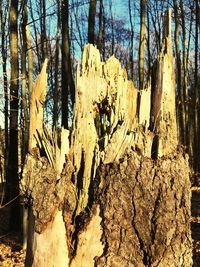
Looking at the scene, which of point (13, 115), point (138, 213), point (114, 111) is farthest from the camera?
point (13, 115)

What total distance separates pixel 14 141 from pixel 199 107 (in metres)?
14.5

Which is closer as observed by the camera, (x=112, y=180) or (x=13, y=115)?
(x=112, y=180)

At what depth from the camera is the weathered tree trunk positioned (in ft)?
8.98

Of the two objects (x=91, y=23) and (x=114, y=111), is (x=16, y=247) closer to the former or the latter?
(x=91, y=23)

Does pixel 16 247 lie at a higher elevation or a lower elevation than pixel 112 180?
lower

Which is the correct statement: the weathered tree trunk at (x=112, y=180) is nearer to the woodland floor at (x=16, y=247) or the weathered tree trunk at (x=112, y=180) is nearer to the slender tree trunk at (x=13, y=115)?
the woodland floor at (x=16, y=247)

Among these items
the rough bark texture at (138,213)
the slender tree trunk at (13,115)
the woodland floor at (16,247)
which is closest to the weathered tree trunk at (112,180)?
the rough bark texture at (138,213)

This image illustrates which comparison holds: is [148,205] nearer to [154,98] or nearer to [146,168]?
[146,168]

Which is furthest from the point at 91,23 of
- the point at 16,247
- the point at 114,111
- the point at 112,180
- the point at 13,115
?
the point at 112,180

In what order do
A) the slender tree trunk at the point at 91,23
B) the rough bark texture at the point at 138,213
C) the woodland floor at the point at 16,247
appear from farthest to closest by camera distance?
the slender tree trunk at the point at 91,23, the woodland floor at the point at 16,247, the rough bark texture at the point at 138,213

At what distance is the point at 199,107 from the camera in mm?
21891

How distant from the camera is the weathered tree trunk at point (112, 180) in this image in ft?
8.98

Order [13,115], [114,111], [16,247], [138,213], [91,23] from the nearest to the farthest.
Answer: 1. [138,213]
2. [114,111]
3. [16,247]
4. [91,23]
5. [13,115]

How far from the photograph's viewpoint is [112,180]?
8.99 ft
